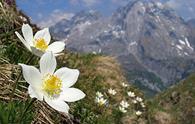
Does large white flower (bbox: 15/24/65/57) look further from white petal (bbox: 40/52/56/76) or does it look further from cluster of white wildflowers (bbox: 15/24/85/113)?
white petal (bbox: 40/52/56/76)

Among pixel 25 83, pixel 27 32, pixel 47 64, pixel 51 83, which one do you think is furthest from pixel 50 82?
pixel 25 83

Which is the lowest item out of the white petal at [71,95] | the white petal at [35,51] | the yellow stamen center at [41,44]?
the white petal at [71,95]

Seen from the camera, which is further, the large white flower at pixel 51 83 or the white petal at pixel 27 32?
the white petal at pixel 27 32

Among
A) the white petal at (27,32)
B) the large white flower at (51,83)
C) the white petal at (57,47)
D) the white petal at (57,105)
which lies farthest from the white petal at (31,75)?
the white petal at (57,47)

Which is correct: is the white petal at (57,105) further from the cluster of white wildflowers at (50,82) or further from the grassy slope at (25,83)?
the grassy slope at (25,83)

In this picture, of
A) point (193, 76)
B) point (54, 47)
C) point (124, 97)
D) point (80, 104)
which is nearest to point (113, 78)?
point (124, 97)

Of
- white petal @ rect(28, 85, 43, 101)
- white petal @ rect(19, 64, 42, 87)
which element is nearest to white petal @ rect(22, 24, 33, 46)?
white petal @ rect(19, 64, 42, 87)
